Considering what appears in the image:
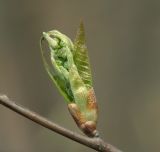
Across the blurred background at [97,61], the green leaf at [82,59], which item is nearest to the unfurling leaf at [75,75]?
the green leaf at [82,59]

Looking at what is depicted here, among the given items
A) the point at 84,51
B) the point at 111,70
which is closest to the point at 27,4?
the point at 111,70

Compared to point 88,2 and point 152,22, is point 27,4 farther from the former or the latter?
point 152,22

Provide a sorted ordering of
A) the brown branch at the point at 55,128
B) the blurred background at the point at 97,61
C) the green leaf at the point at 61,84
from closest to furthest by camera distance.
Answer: the brown branch at the point at 55,128, the green leaf at the point at 61,84, the blurred background at the point at 97,61

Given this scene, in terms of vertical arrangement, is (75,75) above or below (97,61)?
above

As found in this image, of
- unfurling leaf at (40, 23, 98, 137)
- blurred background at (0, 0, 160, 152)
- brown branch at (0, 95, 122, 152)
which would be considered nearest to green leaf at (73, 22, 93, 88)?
unfurling leaf at (40, 23, 98, 137)

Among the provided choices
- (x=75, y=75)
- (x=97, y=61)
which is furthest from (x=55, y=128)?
(x=97, y=61)

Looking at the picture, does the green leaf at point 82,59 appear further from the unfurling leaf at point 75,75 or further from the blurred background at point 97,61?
the blurred background at point 97,61

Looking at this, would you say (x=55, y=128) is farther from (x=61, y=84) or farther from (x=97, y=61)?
(x=97, y=61)
